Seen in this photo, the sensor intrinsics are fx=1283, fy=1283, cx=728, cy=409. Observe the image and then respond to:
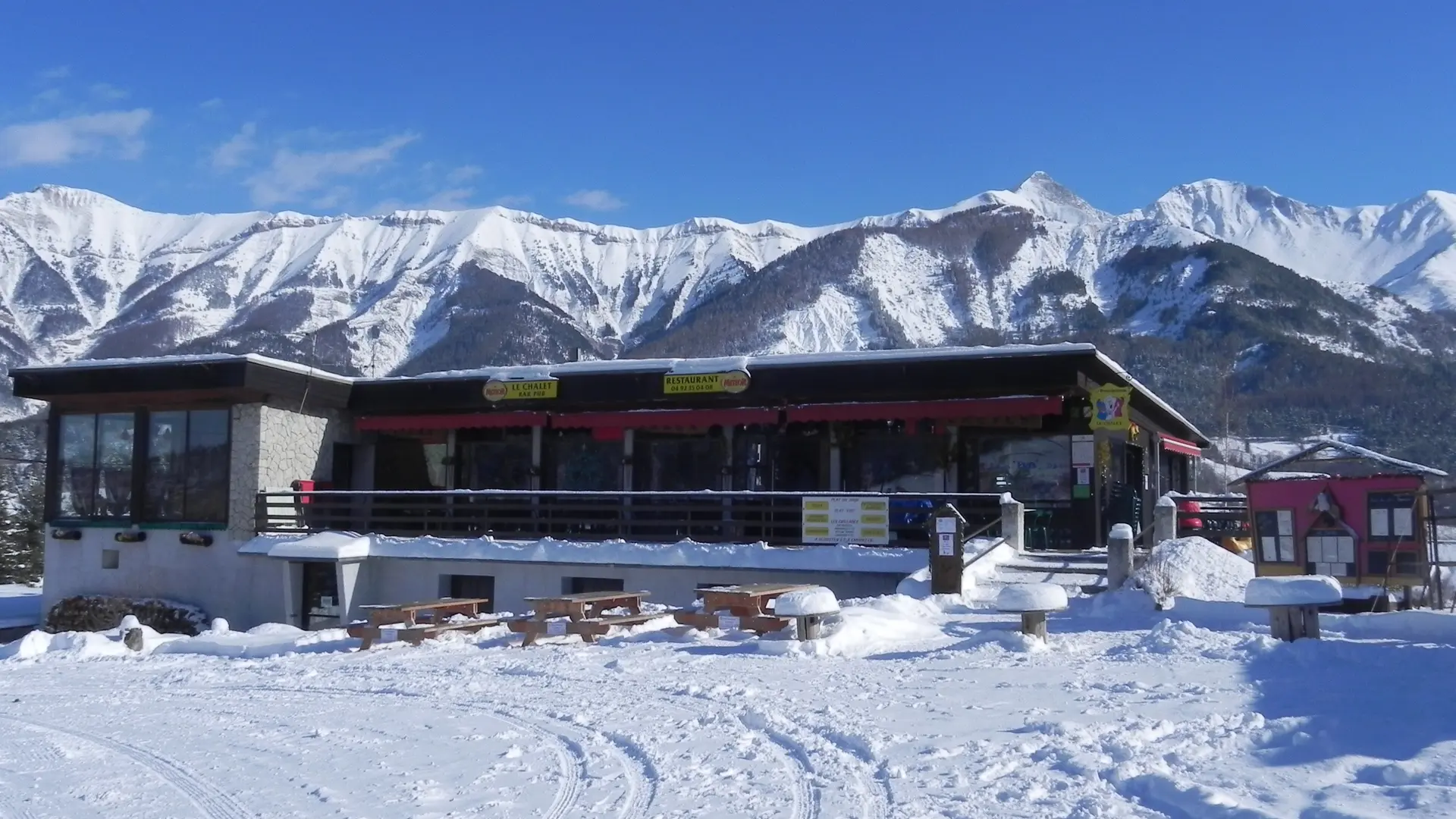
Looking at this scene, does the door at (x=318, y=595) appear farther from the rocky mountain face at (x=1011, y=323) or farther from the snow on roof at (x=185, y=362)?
the rocky mountain face at (x=1011, y=323)

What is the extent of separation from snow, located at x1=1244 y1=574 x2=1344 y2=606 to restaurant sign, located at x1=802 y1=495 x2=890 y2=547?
7.79m

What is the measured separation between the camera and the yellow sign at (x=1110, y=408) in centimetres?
1956

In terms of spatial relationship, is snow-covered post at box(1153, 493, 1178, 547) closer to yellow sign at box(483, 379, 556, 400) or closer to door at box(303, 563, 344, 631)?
yellow sign at box(483, 379, 556, 400)

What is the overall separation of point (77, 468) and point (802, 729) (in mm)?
18955

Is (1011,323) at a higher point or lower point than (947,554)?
higher

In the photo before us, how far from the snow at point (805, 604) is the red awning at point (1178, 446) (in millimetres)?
16128

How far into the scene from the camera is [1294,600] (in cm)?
1014

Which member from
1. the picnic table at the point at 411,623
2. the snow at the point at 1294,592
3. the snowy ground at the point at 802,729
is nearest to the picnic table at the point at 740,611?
the snowy ground at the point at 802,729

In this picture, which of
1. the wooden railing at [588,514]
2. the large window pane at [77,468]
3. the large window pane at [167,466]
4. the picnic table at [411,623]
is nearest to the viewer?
the picnic table at [411,623]

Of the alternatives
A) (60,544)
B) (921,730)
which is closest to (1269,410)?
(60,544)

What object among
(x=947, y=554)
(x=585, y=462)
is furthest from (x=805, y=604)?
(x=585, y=462)

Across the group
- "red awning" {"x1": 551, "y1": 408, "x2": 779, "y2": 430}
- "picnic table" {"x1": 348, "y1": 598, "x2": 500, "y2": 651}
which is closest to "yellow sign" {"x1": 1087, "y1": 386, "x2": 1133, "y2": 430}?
"red awning" {"x1": 551, "y1": 408, "x2": 779, "y2": 430}

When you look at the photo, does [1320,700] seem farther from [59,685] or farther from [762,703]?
[59,685]

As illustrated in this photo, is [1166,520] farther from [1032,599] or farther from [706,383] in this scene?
[706,383]
